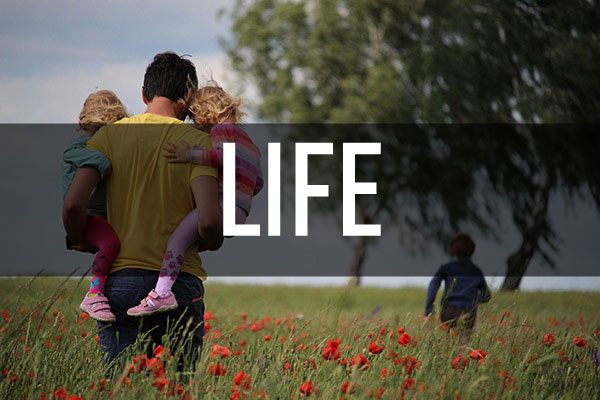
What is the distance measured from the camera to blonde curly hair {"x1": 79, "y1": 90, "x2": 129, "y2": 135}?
4.66 meters

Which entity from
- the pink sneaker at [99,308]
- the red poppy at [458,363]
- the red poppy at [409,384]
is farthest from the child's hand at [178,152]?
the red poppy at [458,363]

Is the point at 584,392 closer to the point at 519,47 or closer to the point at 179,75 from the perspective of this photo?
the point at 179,75

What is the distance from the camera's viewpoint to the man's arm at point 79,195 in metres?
4.28

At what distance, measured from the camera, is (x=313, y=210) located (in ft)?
69.5

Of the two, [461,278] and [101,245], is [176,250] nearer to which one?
[101,245]

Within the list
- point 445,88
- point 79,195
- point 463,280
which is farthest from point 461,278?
point 445,88

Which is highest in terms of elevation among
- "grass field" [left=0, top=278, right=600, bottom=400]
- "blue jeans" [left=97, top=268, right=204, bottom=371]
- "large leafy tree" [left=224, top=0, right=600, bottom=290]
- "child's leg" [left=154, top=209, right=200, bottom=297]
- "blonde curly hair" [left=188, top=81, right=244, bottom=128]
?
"large leafy tree" [left=224, top=0, right=600, bottom=290]

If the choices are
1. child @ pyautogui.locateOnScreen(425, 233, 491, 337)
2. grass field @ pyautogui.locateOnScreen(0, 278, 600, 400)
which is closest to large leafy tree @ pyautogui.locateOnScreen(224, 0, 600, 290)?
child @ pyautogui.locateOnScreen(425, 233, 491, 337)

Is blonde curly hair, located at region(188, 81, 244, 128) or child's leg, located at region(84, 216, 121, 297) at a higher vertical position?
blonde curly hair, located at region(188, 81, 244, 128)

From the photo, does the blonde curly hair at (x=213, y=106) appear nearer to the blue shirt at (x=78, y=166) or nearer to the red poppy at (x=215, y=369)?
the blue shirt at (x=78, y=166)

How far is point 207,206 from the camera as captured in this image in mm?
4254

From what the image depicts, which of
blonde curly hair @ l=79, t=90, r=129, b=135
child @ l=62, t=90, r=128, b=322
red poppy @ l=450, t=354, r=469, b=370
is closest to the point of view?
child @ l=62, t=90, r=128, b=322

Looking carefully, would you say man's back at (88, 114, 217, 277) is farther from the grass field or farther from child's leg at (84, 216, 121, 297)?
the grass field

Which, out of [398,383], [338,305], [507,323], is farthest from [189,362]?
[507,323]
